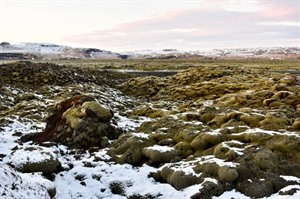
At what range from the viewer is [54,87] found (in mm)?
42000

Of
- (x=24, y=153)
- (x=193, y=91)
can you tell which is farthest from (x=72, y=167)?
(x=193, y=91)

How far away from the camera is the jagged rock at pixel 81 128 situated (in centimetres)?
2169

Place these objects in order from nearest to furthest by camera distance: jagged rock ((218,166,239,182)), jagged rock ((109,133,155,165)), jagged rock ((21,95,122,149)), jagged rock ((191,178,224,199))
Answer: jagged rock ((191,178,224,199)), jagged rock ((218,166,239,182)), jagged rock ((109,133,155,165)), jagged rock ((21,95,122,149))

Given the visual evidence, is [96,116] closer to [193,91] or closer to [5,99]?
[5,99]

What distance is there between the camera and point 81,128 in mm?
22312

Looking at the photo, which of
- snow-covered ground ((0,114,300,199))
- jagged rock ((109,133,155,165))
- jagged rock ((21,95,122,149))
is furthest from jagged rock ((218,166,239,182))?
jagged rock ((21,95,122,149))

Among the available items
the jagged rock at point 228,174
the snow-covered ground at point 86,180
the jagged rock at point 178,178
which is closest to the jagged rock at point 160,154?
the snow-covered ground at point 86,180

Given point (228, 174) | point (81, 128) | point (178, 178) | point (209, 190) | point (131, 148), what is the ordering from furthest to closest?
point (81, 128) → point (131, 148) → point (178, 178) → point (228, 174) → point (209, 190)

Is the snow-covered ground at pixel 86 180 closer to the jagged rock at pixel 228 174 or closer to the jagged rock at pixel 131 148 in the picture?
the jagged rock at pixel 131 148

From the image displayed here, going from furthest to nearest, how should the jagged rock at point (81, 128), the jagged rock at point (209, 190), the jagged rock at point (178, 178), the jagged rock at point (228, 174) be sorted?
the jagged rock at point (81, 128)
the jagged rock at point (178, 178)
the jagged rock at point (228, 174)
the jagged rock at point (209, 190)

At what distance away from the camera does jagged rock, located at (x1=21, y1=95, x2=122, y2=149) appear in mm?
21688

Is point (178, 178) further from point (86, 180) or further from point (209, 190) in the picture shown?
point (86, 180)

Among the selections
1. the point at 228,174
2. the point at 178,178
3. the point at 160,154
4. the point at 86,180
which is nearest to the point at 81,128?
the point at 86,180

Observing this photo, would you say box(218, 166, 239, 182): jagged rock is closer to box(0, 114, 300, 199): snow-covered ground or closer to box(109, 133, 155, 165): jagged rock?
box(0, 114, 300, 199): snow-covered ground
